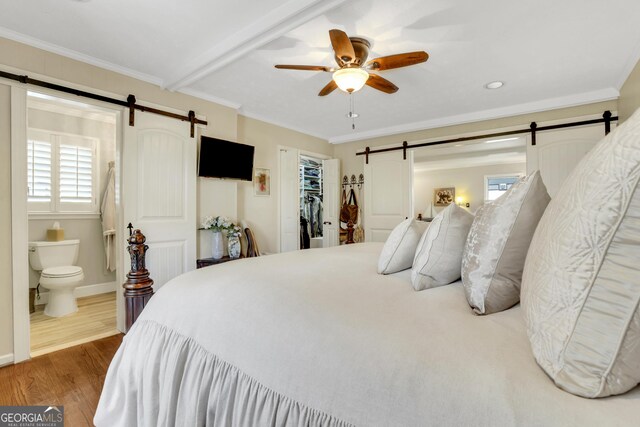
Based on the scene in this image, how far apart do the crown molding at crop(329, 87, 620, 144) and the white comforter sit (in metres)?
3.49

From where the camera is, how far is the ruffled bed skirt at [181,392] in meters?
0.86

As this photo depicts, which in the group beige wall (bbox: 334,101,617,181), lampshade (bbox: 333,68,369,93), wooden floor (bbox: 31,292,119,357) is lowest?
wooden floor (bbox: 31,292,119,357)

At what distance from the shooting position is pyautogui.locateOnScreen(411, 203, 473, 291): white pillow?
1.14m

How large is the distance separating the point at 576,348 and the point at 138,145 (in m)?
3.33

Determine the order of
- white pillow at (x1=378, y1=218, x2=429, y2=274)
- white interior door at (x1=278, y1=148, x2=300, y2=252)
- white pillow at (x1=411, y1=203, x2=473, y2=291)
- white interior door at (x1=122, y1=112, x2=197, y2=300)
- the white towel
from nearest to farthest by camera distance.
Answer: white pillow at (x1=411, y1=203, x2=473, y2=291) < white pillow at (x1=378, y1=218, x2=429, y2=274) < white interior door at (x1=122, y1=112, x2=197, y2=300) < the white towel < white interior door at (x1=278, y1=148, x2=300, y2=252)

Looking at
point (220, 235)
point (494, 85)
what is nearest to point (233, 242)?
point (220, 235)

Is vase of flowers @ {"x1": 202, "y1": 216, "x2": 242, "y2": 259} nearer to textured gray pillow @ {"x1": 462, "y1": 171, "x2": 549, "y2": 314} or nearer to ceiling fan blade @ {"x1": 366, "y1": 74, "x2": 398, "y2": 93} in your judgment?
ceiling fan blade @ {"x1": 366, "y1": 74, "x2": 398, "y2": 93}

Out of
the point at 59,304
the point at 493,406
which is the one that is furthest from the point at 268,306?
the point at 59,304

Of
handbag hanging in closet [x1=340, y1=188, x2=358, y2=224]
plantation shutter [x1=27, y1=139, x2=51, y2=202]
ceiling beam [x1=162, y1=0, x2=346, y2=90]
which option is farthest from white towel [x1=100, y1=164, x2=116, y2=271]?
handbag hanging in closet [x1=340, y1=188, x2=358, y2=224]

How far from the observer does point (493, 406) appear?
1.80 ft

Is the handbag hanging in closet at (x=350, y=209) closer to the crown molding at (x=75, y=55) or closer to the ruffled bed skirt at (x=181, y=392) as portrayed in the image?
the crown molding at (x=75, y=55)

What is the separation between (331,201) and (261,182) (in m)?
1.52

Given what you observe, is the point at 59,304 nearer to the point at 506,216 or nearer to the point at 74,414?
the point at 74,414

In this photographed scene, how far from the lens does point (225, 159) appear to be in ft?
11.7
